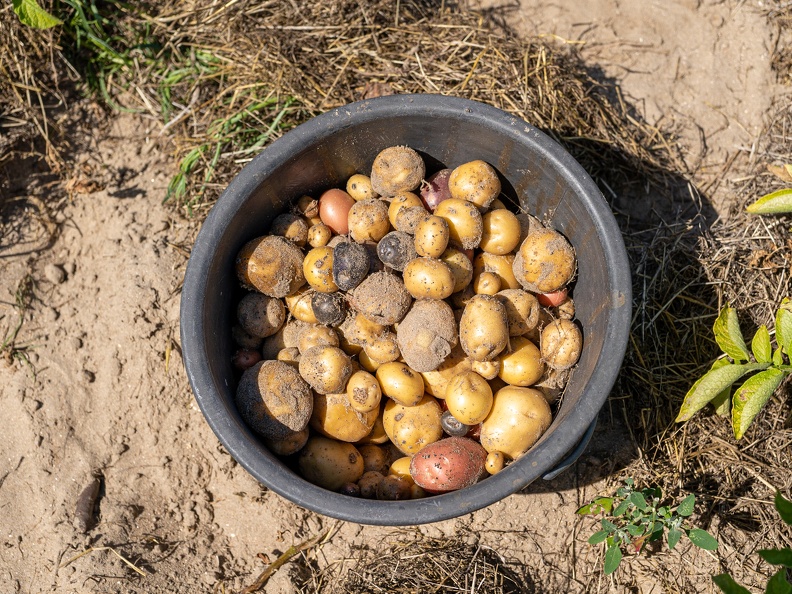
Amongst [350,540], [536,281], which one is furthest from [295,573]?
[536,281]

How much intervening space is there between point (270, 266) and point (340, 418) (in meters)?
0.62

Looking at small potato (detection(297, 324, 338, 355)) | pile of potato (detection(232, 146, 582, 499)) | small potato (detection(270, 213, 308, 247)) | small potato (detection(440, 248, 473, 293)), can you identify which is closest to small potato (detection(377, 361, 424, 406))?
pile of potato (detection(232, 146, 582, 499))

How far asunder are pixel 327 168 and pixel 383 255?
482 millimetres

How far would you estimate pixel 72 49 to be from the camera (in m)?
3.45

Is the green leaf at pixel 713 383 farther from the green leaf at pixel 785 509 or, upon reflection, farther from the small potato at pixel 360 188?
the small potato at pixel 360 188

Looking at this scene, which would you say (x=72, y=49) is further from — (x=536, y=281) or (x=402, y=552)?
(x=402, y=552)

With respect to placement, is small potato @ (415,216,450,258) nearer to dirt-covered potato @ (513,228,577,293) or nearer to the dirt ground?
dirt-covered potato @ (513,228,577,293)

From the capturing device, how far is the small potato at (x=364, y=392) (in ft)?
7.84

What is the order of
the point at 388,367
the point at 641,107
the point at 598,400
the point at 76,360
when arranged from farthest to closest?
the point at 641,107
the point at 76,360
the point at 388,367
the point at 598,400

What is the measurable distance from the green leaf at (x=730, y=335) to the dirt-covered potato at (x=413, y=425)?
1.07 m

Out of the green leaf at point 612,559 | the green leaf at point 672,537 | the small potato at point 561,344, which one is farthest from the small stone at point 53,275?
the green leaf at point 672,537

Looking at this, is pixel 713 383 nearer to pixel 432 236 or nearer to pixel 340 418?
pixel 432 236

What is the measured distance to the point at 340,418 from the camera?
8.05 ft

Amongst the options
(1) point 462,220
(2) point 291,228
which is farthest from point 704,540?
(2) point 291,228
